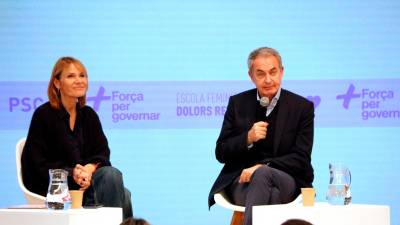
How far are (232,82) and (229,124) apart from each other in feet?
3.27

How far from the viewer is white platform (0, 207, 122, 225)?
379 cm

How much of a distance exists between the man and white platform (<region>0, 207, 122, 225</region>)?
85 centimetres

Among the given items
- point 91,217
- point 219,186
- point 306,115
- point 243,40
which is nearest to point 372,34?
point 243,40

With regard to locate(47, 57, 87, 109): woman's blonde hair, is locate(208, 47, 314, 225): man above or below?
below

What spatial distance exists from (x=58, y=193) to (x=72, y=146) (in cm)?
77

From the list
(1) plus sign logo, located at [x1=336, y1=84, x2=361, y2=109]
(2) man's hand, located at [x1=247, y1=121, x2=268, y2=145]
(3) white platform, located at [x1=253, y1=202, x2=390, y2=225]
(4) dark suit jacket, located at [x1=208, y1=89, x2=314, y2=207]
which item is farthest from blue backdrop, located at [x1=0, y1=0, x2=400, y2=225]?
(3) white platform, located at [x1=253, y1=202, x2=390, y2=225]

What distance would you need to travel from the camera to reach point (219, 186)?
475cm

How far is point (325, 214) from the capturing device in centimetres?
396

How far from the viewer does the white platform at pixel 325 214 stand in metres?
3.93

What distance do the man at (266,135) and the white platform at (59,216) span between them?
0.85 metres

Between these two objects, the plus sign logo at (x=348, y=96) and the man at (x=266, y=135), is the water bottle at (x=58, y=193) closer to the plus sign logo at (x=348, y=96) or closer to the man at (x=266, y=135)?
the man at (x=266, y=135)

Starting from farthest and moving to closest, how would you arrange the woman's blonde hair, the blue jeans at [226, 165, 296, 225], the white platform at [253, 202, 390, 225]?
the woman's blonde hair, the blue jeans at [226, 165, 296, 225], the white platform at [253, 202, 390, 225]

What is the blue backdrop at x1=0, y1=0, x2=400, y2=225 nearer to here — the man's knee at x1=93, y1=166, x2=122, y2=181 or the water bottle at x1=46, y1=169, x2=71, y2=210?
the man's knee at x1=93, y1=166, x2=122, y2=181

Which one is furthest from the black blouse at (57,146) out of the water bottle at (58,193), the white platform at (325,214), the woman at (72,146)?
the white platform at (325,214)
